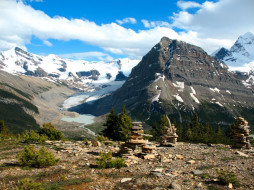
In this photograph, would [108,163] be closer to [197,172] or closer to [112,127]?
[197,172]

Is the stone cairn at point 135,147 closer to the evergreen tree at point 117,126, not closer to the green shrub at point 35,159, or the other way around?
the green shrub at point 35,159

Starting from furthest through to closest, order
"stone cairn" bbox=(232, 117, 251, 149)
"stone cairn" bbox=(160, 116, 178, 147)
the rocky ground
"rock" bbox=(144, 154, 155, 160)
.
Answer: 1. "stone cairn" bbox=(160, 116, 178, 147)
2. "stone cairn" bbox=(232, 117, 251, 149)
3. "rock" bbox=(144, 154, 155, 160)
4. the rocky ground

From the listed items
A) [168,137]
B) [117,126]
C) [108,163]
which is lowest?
[108,163]

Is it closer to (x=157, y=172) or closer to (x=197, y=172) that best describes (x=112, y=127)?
(x=157, y=172)

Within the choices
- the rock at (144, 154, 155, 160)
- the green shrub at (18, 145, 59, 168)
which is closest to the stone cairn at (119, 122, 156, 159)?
the rock at (144, 154, 155, 160)

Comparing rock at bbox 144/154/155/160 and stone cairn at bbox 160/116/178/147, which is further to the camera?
stone cairn at bbox 160/116/178/147

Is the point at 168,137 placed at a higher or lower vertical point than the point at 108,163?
higher

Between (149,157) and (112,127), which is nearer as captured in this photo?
(149,157)

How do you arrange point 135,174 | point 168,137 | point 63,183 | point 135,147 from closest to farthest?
point 63,183
point 135,174
point 135,147
point 168,137

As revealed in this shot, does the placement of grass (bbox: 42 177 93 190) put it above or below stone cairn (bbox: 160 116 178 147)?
below

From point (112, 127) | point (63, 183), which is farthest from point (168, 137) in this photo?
point (63, 183)

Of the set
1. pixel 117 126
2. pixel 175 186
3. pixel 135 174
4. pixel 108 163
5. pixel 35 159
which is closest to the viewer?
pixel 175 186

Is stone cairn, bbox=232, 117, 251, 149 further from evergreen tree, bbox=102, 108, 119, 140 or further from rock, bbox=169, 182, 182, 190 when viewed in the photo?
evergreen tree, bbox=102, 108, 119, 140

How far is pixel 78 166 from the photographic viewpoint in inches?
966
